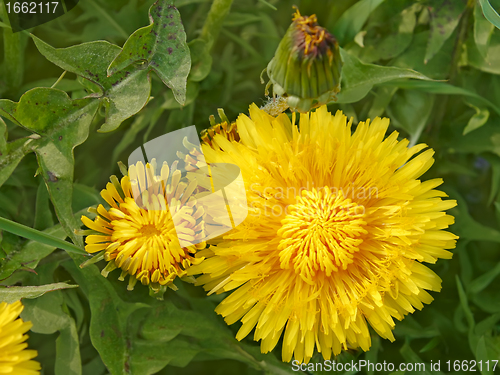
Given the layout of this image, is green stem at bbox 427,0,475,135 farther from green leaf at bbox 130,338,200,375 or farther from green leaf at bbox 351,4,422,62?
green leaf at bbox 130,338,200,375

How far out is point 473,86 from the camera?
49.6 inches

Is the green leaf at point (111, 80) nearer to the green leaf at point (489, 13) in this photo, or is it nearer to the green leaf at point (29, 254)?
the green leaf at point (29, 254)

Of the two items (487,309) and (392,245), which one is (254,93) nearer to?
(392,245)

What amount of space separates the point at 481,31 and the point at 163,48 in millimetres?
783

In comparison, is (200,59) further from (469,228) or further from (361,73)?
(469,228)

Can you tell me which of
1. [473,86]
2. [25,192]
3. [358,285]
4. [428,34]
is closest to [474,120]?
[473,86]

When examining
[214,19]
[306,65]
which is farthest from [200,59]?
[306,65]

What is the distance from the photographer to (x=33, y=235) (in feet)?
2.99

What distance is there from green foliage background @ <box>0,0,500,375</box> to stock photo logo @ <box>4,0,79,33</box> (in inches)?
0.8

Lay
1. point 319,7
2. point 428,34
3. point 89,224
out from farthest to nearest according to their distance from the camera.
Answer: point 319,7 < point 428,34 < point 89,224

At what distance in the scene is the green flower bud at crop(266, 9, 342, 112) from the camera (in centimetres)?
81

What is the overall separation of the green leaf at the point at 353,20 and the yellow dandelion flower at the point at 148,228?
57 cm

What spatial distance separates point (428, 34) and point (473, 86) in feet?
0.71

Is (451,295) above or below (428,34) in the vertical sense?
below
